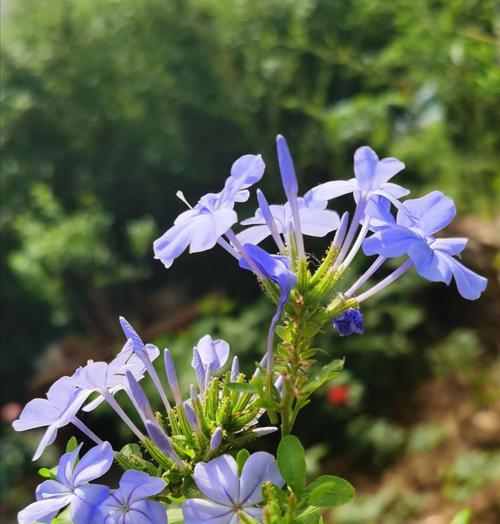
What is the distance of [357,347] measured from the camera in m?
2.87

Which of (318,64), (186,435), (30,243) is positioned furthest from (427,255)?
(318,64)

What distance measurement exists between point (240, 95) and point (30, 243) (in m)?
1.18

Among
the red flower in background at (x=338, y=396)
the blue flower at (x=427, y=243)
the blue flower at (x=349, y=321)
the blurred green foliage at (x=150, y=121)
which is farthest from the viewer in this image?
the blurred green foliage at (x=150, y=121)

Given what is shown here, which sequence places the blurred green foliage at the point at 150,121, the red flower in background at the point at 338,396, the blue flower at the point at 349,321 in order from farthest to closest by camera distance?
the blurred green foliage at the point at 150,121 < the red flower in background at the point at 338,396 < the blue flower at the point at 349,321

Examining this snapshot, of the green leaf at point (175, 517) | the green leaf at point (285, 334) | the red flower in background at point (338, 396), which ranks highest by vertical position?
the green leaf at point (285, 334)

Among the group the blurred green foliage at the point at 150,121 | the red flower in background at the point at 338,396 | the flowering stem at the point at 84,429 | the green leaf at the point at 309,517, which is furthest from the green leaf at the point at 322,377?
the blurred green foliage at the point at 150,121

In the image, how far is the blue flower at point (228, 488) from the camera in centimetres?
56

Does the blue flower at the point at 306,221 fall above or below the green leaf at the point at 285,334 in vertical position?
above

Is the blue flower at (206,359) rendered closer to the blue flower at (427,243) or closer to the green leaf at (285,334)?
the green leaf at (285,334)

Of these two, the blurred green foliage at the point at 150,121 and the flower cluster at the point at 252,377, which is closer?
the flower cluster at the point at 252,377

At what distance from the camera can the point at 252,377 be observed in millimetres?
596

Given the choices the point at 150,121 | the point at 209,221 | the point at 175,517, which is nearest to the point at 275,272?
the point at 209,221

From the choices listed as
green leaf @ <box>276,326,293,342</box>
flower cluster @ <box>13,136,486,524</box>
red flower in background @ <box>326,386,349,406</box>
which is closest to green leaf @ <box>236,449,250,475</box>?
flower cluster @ <box>13,136,486,524</box>

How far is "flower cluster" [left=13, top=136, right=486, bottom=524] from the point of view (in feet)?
1.85
